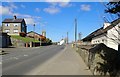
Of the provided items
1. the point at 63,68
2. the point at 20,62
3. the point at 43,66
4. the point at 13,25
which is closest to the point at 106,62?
the point at 63,68

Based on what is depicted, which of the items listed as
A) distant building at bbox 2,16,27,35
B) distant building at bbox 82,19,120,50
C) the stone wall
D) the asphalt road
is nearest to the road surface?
the asphalt road

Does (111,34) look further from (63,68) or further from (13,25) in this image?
(13,25)

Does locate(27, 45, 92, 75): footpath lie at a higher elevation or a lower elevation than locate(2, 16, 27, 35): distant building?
lower

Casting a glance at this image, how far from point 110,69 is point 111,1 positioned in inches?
155

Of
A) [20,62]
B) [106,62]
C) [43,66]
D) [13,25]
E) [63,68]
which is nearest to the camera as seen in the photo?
[106,62]

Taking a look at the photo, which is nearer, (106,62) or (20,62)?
(106,62)

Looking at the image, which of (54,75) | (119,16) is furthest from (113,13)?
(54,75)

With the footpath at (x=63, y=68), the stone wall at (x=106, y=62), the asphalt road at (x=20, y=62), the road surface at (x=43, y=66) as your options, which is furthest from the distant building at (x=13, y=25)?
the stone wall at (x=106, y=62)

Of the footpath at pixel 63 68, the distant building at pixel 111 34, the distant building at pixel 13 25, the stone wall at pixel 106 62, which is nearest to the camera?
the distant building at pixel 111 34

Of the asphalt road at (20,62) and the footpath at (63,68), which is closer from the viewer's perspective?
the footpath at (63,68)

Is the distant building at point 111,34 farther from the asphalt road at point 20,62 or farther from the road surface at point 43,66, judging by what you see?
the asphalt road at point 20,62

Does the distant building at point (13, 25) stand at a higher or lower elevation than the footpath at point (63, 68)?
higher

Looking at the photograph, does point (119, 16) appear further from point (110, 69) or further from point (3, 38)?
point (3, 38)

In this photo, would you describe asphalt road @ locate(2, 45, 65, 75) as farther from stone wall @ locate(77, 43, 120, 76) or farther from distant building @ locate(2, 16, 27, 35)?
distant building @ locate(2, 16, 27, 35)
